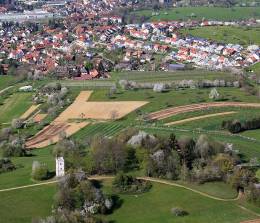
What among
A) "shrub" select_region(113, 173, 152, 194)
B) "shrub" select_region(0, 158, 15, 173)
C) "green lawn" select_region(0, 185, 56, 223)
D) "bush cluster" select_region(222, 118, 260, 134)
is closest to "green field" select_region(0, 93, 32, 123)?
"shrub" select_region(0, 158, 15, 173)

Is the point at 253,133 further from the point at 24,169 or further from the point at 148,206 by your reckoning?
the point at 24,169

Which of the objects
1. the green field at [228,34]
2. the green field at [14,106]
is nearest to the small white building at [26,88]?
the green field at [14,106]

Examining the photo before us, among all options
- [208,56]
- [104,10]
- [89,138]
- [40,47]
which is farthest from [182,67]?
[104,10]

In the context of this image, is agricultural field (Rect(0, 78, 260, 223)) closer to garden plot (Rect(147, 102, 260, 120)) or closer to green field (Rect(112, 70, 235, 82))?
garden plot (Rect(147, 102, 260, 120))

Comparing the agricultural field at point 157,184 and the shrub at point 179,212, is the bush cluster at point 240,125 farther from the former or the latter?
the shrub at point 179,212

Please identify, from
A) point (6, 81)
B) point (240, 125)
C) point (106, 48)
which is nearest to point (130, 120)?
point (240, 125)

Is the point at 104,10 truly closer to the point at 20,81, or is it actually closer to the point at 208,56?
the point at 208,56
